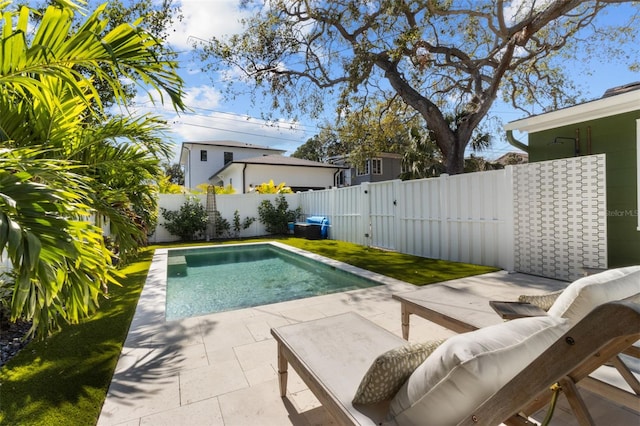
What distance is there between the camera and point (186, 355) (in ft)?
11.6

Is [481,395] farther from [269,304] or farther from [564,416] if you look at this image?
[269,304]

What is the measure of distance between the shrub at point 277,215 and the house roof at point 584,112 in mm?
10343

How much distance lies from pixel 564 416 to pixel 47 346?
5029 millimetres

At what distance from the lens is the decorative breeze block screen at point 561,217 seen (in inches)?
227

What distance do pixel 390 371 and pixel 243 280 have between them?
7.08 m

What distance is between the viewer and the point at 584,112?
7.24 metres

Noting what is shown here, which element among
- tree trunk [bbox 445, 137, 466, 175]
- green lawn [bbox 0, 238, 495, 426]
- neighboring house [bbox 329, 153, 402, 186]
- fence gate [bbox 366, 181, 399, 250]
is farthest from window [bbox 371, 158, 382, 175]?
green lawn [bbox 0, 238, 495, 426]

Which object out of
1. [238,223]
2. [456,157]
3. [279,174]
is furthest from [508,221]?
[279,174]

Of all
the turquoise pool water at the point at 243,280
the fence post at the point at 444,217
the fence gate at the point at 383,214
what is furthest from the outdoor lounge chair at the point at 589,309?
the fence gate at the point at 383,214

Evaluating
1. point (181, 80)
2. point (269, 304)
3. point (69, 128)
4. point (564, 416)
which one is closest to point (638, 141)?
point (564, 416)

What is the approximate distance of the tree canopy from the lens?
33.3ft

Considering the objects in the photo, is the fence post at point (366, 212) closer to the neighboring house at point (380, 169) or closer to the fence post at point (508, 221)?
the fence post at point (508, 221)

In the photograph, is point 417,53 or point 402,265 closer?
point 402,265

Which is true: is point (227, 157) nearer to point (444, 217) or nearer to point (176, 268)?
point (176, 268)
